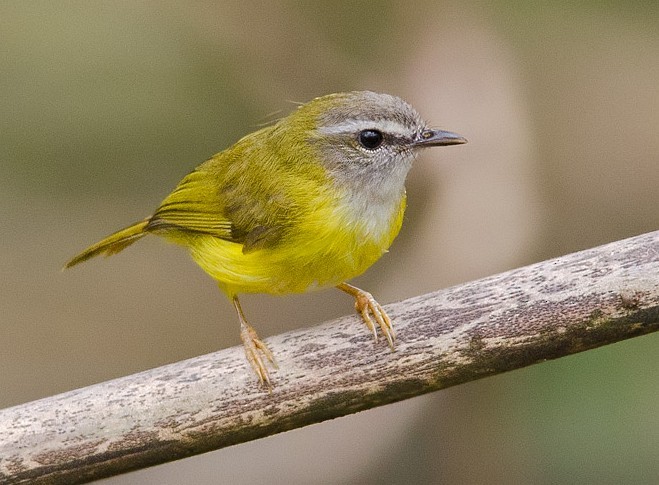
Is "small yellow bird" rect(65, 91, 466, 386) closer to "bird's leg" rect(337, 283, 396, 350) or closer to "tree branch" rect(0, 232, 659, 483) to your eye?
"bird's leg" rect(337, 283, 396, 350)

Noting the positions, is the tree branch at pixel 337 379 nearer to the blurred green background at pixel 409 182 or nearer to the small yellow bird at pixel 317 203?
the small yellow bird at pixel 317 203

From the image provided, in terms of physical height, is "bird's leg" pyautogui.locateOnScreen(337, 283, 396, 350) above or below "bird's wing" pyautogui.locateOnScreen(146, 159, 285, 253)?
below

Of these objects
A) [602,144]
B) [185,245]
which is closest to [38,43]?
[185,245]

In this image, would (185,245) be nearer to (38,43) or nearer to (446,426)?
(446,426)

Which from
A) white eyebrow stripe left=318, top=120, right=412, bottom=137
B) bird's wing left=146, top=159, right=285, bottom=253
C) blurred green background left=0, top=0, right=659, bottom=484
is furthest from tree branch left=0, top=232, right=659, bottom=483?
blurred green background left=0, top=0, right=659, bottom=484

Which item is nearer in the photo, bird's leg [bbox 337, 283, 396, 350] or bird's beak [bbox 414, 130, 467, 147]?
bird's leg [bbox 337, 283, 396, 350]

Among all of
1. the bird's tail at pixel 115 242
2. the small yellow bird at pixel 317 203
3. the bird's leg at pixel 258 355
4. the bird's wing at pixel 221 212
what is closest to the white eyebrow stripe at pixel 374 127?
the small yellow bird at pixel 317 203

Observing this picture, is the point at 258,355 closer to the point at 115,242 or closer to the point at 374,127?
the point at 374,127
